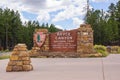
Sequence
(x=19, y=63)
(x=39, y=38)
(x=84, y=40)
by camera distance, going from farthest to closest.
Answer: (x=39, y=38) < (x=84, y=40) < (x=19, y=63)

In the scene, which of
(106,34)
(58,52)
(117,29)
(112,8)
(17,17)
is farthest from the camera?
(112,8)

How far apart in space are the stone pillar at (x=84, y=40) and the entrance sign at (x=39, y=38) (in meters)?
3.02

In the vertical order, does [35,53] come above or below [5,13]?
below

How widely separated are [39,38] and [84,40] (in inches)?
150

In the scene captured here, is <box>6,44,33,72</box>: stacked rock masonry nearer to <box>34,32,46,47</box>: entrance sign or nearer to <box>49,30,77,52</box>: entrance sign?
<box>49,30,77,52</box>: entrance sign

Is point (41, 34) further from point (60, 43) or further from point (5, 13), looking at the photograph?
point (5, 13)

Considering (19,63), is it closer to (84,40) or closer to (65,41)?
(84,40)

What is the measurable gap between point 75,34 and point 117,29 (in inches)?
1940

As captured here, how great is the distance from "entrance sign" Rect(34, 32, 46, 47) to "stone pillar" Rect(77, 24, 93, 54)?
3.02 meters

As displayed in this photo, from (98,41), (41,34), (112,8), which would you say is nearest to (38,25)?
(112,8)

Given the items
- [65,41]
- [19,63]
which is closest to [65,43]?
[65,41]

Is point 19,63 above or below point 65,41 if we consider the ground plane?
below

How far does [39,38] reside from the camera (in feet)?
95.2

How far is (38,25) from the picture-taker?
92688 mm
